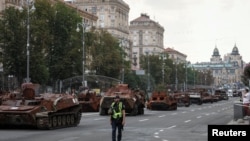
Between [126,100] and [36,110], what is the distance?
14999 millimetres

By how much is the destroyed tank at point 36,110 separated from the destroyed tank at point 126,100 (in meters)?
10.5

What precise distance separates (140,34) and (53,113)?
535ft

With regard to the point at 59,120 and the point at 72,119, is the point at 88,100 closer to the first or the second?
the point at 72,119

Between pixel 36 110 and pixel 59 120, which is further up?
pixel 36 110

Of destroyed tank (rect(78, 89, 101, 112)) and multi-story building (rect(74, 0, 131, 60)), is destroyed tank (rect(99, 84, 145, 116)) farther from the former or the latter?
multi-story building (rect(74, 0, 131, 60))

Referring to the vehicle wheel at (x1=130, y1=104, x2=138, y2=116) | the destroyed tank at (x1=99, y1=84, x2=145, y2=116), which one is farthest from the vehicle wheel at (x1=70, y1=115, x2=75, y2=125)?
the vehicle wheel at (x1=130, y1=104, x2=138, y2=116)

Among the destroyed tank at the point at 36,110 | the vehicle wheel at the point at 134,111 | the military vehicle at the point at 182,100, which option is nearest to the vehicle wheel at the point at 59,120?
the destroyed tank at the point at 36,110

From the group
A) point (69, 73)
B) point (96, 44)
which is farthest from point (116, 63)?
point (69, 73)

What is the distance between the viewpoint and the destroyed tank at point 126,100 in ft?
129

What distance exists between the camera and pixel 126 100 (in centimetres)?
3928

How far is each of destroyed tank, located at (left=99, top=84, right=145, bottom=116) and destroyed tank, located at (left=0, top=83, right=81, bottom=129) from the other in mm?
10513

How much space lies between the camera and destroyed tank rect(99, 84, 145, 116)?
3925 centimetres

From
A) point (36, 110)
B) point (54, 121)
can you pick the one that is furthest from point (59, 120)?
point (36, 110)

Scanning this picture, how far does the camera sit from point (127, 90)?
136 feet
